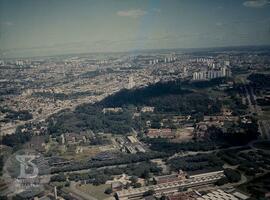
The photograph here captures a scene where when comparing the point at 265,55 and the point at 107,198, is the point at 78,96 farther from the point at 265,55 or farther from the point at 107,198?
the point at 107,198

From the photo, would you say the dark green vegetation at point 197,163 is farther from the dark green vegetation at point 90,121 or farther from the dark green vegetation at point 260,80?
the dark green vegetation at point 260,80

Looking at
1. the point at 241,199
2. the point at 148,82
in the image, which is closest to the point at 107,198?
the point at 241,199

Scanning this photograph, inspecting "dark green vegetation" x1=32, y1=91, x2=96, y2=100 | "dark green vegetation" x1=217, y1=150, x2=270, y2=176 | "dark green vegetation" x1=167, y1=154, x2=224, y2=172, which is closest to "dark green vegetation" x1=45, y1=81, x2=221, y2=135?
"dark green vegetation" x1=32, y1=91, x2=96, y2=100

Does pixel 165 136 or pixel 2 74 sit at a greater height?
pixel 2 74

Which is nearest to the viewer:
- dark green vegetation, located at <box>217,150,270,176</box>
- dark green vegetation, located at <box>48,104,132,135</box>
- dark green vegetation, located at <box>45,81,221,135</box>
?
dark green vegetation, located at <box>217,150,270,176</box>

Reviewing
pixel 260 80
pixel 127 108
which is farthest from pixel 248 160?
pixel 260 80

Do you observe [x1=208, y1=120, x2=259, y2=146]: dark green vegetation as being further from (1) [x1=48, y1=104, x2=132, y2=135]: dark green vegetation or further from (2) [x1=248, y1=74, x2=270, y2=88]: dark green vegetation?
(2) [x1=248, y1=74, x2=270, y2=88]: dark green vegetation

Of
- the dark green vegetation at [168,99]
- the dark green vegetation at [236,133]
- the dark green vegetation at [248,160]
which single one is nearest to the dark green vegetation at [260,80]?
the dark green vegetation at [168,99]

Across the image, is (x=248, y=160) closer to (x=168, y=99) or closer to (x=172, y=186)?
(x=172, y=186)
